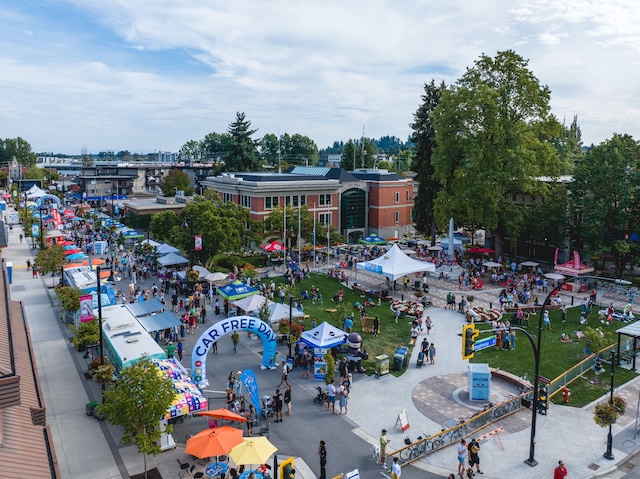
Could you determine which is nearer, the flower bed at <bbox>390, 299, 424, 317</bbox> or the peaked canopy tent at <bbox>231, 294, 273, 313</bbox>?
the peaked canopy tent at <bbox>231, 294, 273, 313</bbox>

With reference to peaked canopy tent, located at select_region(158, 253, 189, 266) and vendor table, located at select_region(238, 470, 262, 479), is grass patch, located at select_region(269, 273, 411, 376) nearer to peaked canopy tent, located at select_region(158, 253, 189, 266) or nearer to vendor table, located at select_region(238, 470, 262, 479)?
peaked canopy tent, located at select_region(158, 253, 189, 266)

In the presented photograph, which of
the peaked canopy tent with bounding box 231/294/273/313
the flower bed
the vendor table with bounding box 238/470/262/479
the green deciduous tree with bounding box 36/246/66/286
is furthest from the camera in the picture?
the green deciduous tree with bounding box 36/246/66/286

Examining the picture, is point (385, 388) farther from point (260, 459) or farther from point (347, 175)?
point (347, 175)

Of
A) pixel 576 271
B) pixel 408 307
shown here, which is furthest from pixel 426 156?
pixel 408 307

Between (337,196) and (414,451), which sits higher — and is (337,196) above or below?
above

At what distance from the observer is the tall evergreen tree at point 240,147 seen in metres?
89.4

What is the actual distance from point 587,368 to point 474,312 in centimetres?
890

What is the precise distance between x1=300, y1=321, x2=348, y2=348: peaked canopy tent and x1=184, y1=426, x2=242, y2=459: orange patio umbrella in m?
8.91

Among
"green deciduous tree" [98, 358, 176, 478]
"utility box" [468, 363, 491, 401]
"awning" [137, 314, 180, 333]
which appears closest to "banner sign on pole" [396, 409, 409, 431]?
"utility box" [468, 363, 491, 401]

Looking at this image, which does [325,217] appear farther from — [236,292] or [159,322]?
[159,322]

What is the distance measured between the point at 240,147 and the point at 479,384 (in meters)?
73.6

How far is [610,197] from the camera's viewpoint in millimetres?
41500

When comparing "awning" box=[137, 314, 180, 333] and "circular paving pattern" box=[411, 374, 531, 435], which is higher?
"awning" box=[137, 314, 180, 333]

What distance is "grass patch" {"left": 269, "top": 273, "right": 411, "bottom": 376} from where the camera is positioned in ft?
93.8
